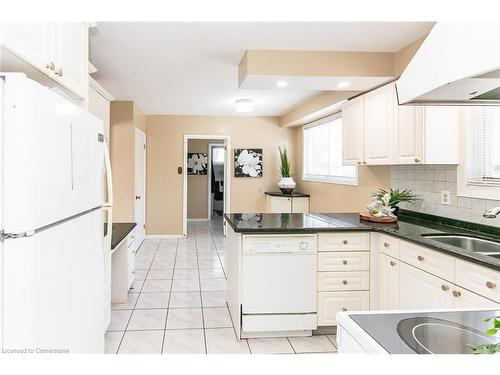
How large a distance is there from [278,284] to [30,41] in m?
2.17

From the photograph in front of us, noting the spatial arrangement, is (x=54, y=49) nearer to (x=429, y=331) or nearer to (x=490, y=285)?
(x=429, y=331)

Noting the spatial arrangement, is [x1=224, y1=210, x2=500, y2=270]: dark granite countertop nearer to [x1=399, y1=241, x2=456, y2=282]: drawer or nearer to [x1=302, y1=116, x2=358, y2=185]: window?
[x1=399, y1=241, x2=456, y2=282]: drawer

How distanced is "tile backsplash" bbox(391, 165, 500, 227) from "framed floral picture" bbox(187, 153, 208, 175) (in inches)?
263

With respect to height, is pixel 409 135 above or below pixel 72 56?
below

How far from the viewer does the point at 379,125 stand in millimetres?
3418

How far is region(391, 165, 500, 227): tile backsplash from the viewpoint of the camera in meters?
2.67

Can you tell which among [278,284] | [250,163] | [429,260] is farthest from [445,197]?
[250,163]

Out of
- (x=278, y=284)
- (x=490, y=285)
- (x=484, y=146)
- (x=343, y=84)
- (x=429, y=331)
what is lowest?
(x=278, y=284)

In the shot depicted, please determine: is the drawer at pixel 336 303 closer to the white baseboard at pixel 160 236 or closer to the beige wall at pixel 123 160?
the beige wall at pixel 123 160

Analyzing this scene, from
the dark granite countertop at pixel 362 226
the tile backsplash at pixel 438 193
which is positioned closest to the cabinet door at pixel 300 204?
the tile backsplash at pixel 438 193

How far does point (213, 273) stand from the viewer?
4.73 m

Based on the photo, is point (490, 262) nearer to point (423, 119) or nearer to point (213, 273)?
point (423, 119)

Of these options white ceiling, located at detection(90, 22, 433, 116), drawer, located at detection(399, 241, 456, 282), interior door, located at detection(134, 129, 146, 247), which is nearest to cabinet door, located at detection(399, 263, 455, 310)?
drawer, located at detection(399, 241, 456, 282)

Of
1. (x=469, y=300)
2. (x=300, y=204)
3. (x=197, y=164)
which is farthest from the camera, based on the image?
→ (x=197, y=164)
